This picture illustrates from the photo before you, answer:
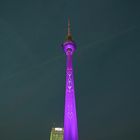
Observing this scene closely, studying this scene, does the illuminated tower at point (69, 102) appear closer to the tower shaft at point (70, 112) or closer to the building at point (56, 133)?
the tower shaft at point (70, 112)

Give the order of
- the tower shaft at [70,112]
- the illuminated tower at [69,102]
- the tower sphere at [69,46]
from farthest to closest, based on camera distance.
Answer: the tower sphere at [69,46] → the illuminated tower at [69,102] → the tower shaft at [70,112]

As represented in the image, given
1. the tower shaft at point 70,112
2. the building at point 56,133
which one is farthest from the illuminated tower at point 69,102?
the building at point 56,133

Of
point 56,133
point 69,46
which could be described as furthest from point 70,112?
point 56,133

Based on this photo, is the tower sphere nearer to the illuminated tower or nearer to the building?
the illuminated tower

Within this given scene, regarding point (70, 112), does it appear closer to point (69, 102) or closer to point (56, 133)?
point (69, 102)

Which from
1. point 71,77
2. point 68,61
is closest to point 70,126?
point 71,77

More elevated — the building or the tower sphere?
the tower sphere

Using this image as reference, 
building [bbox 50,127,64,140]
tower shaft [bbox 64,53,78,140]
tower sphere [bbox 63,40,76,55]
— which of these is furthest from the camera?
building [bbox 50,127,64,140]

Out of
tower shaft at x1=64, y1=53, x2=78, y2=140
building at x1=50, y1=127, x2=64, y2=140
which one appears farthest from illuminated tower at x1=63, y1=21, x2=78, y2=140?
building at x1=50, y1=127, x2=64, y2=140

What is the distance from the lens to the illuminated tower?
231 feet

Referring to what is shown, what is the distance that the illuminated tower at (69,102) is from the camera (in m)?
70.5

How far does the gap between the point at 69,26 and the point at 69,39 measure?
6748mm

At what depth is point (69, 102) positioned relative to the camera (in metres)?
75.1

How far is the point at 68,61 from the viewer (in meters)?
81.5
